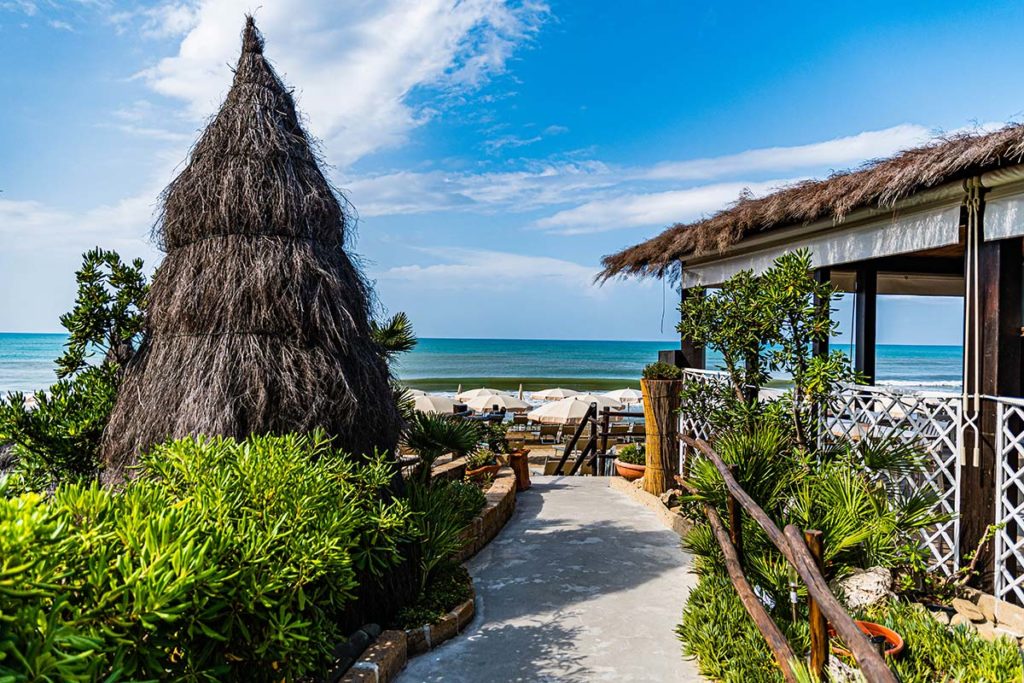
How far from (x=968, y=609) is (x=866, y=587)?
0.84 meters

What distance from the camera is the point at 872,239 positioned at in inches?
243

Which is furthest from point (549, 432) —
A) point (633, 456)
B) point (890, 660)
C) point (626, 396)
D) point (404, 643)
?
point (890, 660)

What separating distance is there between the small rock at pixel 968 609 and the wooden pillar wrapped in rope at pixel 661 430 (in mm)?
3799

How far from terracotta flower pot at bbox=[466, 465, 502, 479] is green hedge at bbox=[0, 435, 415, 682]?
20.7 feet

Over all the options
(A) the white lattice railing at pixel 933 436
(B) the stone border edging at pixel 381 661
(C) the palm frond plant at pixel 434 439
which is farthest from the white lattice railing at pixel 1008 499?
(B) the stone border edging at pixel 381 661

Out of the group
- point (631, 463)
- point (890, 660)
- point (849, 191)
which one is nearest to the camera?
point (890, 660)

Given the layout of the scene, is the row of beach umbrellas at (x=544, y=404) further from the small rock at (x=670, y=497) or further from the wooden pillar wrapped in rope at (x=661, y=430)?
the small rock at (x=670, y=497)

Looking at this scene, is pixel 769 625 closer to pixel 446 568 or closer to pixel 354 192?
pixel 446 568

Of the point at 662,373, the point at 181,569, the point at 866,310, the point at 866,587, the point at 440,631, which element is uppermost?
the point at 866,310

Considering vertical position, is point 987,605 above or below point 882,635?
below

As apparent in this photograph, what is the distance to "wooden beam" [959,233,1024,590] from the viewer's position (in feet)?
15.9

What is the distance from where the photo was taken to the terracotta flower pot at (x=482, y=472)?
30.5 ft

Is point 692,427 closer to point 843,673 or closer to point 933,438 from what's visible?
point 933,438

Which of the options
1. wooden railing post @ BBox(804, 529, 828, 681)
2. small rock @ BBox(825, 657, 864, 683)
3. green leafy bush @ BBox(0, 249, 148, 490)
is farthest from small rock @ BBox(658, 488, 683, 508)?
green leafy bush @ BBox(0, 249, 148, 490)
